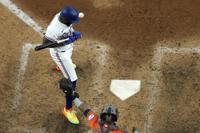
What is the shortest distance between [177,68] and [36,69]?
321 cm

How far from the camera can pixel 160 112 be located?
12.0 metres

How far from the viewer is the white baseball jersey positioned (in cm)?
1116

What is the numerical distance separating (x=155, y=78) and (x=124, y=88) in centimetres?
73

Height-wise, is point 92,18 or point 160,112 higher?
point 92,18

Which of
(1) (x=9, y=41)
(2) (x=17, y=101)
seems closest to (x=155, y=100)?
(2) (x=17, y=101)

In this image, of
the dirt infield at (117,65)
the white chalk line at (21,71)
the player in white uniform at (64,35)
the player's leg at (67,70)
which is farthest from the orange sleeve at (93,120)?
the white chalk line at (21,71)

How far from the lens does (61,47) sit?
1131 centimetres

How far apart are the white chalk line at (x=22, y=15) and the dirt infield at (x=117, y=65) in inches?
4.8

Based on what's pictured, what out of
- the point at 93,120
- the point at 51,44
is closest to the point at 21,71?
the point at 51,44

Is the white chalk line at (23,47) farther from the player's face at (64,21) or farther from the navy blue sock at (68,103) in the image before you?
the player's face at (64,21)

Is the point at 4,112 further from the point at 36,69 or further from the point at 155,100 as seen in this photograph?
the point at 155,100

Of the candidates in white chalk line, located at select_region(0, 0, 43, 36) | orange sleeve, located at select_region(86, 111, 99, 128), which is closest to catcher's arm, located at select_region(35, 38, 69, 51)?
orange sleeve, located at select_region(86, 111, 99, 128)

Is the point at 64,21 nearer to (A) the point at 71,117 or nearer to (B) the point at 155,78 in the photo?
(A) the point at 71,117

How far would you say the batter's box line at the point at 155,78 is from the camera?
1188 cm
